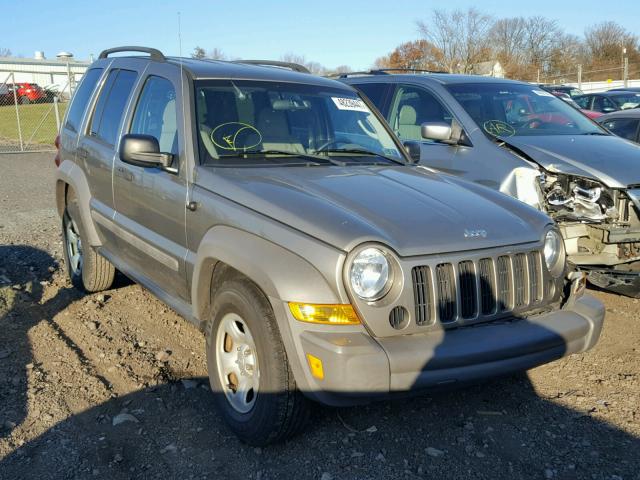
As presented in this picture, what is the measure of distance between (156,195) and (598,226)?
3.66 metres

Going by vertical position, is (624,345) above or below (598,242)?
below

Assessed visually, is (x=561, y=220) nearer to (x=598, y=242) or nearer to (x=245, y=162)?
(x=598, y=242)

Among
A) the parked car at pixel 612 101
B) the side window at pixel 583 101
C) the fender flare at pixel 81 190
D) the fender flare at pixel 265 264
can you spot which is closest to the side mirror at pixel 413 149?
the fender flare at pixel 265 264

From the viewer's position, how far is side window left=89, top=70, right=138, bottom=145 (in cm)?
496

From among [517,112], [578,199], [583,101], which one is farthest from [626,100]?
[578,199]

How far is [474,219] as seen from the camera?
3.45 m

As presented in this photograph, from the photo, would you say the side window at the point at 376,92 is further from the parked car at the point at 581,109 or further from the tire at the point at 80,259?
the tire at the point at 80,259

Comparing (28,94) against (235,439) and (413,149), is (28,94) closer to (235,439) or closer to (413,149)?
(413,149)

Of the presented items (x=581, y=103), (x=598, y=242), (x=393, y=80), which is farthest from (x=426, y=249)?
(x=581, y=103)

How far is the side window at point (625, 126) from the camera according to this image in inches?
358

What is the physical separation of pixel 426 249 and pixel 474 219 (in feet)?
1.59

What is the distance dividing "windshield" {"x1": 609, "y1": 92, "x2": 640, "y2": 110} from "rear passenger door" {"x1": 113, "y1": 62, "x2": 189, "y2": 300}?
14573 mm

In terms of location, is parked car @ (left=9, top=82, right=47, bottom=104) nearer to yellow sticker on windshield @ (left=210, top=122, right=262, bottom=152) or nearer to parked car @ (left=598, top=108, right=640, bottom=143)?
parked car @ (left=598, top=108, right=640, bottom=143)

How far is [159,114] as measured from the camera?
4.46m
